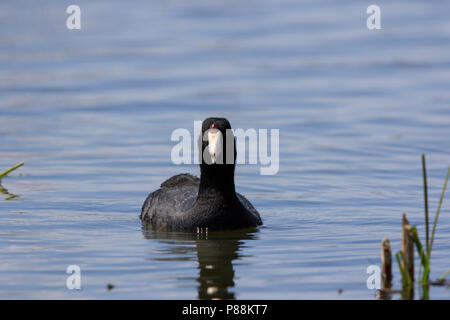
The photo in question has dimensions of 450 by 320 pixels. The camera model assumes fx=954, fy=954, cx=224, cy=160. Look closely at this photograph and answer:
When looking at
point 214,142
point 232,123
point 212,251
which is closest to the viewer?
point 212,251

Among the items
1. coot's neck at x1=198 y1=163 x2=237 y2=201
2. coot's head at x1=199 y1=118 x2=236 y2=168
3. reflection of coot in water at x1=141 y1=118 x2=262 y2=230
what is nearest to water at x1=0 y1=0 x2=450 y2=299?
reflection of coot in water at x1=141 y1=118 x2=262 y2=230

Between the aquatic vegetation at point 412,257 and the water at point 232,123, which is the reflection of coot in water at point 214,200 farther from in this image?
the aquatic vegetation at point 412,257

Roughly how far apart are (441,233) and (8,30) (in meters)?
15.6

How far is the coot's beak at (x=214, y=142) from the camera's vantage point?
9672 millimetres

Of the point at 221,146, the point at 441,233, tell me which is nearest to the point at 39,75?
the point at 221,146

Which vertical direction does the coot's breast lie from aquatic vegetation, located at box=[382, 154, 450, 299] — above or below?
above

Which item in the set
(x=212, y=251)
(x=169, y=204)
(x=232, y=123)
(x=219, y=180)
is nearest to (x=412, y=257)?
(x=212, y=251)

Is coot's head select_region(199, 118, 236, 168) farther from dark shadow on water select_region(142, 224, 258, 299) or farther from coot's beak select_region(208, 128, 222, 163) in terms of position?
dark shadow on water select_region(142, 224, 258, 299)

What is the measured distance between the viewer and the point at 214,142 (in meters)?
9.70

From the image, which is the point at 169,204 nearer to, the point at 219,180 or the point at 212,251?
the point at 219,180

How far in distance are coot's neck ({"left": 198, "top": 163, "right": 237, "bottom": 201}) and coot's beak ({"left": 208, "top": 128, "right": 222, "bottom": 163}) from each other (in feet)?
1.07

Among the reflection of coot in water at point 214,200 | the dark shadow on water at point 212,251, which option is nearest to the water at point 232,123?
the dark shadow on water at point 212,251

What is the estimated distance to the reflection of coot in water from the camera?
9.80 meters

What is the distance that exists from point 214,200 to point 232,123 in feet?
18.6
